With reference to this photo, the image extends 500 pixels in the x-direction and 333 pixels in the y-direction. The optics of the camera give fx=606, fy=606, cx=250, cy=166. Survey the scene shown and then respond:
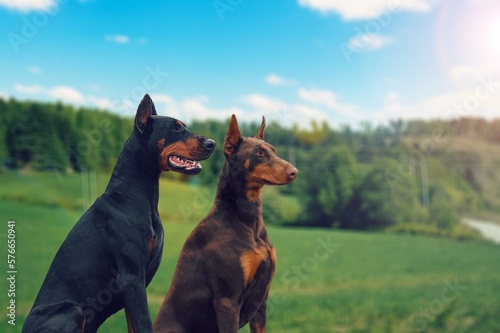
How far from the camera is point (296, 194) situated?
14.8 metres

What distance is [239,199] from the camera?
285cm

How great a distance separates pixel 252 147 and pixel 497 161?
1492cm

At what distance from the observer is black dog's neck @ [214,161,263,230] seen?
2.84m

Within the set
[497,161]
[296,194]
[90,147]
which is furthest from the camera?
[497,161]

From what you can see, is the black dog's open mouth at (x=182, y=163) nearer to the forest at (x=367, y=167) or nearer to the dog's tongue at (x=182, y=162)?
the dog's tongue at (x=182, y=162)

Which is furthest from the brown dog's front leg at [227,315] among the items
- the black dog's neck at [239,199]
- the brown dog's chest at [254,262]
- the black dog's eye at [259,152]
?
the black dog's eye at [259,152]

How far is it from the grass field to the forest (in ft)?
1.44

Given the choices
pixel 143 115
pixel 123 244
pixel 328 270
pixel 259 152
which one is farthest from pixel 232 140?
pixel 328 270

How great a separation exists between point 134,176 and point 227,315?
75cm

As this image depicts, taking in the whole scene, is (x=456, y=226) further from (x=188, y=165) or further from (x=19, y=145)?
(x=188, y=165)

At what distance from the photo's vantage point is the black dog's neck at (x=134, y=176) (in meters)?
2.74

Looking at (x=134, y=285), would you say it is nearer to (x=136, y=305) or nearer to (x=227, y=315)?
(x=136, y=305)

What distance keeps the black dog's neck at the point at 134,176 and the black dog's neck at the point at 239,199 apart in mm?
326

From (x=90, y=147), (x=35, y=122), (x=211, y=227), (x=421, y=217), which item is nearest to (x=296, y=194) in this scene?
(x=421, y=217)
